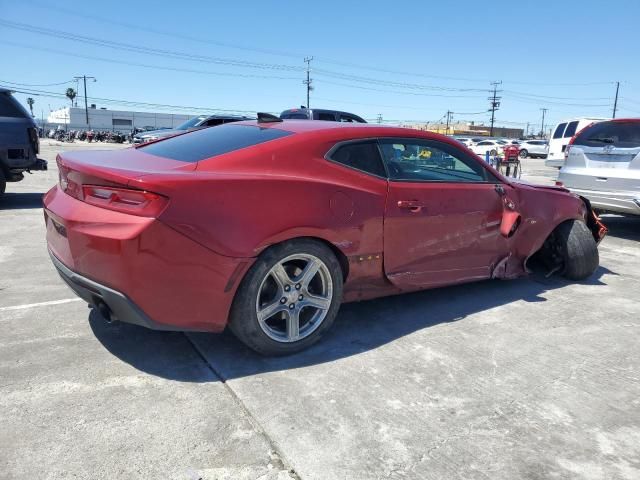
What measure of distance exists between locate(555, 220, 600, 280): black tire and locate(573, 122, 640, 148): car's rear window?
8.35 feet

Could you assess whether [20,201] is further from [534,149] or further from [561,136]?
[534,149]

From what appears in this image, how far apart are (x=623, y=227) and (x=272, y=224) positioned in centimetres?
774

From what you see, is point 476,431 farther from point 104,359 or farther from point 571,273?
point 571,273

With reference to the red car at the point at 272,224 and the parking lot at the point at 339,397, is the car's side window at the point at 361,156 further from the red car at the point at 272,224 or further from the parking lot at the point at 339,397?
the parking lot at the point at 339,397

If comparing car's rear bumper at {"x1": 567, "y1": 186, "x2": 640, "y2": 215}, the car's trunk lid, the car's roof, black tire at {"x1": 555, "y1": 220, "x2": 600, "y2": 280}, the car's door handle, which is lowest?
black tire at {"x1": 555, "y1": 220, "x2": 600, "y2": 280}

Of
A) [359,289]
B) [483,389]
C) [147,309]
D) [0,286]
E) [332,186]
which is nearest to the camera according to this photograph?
[147,309]

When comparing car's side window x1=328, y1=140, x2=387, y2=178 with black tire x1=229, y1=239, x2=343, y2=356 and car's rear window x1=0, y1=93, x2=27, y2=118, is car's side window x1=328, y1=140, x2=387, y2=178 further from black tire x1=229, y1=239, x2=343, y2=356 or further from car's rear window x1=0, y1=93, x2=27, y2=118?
car's rear window x1=0, y1=93, x2=27, y2=118

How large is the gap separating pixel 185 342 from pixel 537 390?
2.14m

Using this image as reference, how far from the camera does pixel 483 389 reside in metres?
2.83

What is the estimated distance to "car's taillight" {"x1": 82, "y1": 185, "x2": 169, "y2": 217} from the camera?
2.53m

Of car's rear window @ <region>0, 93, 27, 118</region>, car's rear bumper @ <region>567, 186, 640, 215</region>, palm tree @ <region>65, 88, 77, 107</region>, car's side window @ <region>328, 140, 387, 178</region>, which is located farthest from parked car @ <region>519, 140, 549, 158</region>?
palm tree @ <region>65, 88, 77, 107</region>

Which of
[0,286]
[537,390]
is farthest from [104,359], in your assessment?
[537,390]

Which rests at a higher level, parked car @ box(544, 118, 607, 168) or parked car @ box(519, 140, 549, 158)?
parked car @ box(544, 118, 607, 168)

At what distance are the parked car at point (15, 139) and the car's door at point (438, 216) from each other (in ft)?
22.7
